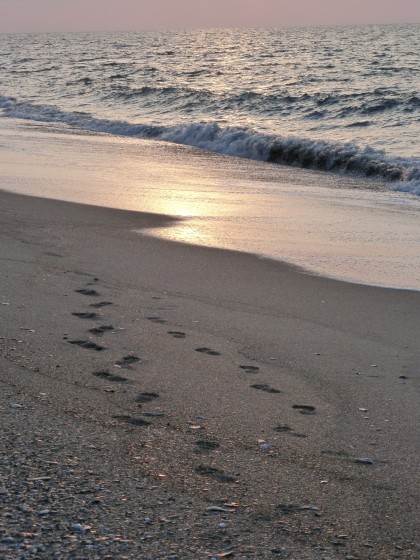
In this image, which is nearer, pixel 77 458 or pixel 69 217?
pixel 77 458

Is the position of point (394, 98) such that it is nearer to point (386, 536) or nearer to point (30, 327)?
point (30, 327)

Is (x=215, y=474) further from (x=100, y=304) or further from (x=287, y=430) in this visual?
(x=100, y=304)

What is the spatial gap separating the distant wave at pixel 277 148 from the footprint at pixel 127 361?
29.0ft

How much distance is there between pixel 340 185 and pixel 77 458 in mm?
10762

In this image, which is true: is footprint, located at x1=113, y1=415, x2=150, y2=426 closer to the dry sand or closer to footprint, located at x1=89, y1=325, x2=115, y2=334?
the dry sand

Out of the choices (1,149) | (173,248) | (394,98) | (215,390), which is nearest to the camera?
(215,390)

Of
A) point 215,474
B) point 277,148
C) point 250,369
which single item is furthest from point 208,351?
point 277,148

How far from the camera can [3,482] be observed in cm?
294

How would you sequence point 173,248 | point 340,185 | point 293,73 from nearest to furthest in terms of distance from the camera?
point 173,248 < point 340,185 < point 293,73

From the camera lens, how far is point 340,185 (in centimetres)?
1350

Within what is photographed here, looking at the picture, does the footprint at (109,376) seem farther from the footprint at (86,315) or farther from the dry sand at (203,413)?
the footprint at (86,315)

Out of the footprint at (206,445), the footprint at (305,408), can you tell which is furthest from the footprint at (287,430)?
the footprint at (206,445)

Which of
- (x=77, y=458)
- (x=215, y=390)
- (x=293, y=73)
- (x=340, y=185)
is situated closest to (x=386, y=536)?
(x=77, y=458)

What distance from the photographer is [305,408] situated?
163 inches
